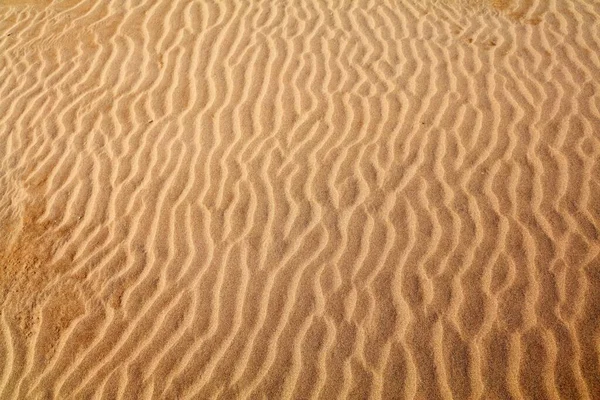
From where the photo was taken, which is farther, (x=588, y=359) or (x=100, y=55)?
(x=100, y=55)

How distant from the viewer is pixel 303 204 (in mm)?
4160

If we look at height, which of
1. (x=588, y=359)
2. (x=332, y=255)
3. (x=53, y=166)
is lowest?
(x=588, y=359)

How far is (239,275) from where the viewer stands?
3.76 m

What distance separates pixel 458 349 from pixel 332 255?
3.61ft

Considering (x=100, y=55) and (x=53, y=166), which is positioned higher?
(x=100, y=55)

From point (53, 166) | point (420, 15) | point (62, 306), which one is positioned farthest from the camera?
point (420, 15)

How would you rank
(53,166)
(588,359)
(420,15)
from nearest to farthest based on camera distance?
(588,359) → (53,166) → (420,15)

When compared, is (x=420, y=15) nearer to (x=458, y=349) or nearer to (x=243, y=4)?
(x=243, y=4)

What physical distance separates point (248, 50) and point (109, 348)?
11.4 ft

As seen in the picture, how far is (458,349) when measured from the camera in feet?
11.0

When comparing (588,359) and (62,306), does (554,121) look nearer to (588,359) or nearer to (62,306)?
(588,359)

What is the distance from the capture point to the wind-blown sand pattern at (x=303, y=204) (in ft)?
11.0

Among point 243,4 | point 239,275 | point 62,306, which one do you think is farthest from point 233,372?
point 243,4

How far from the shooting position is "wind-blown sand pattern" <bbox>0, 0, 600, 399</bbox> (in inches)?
132
